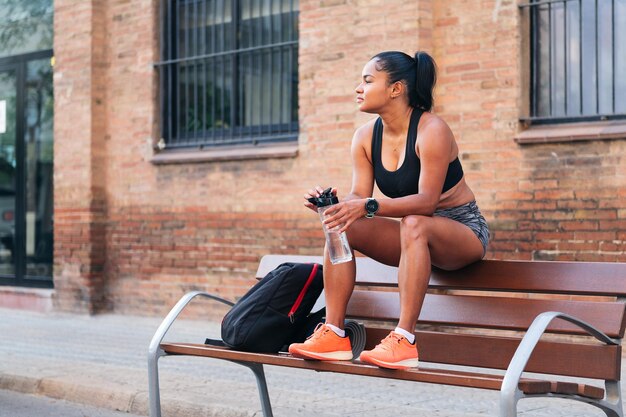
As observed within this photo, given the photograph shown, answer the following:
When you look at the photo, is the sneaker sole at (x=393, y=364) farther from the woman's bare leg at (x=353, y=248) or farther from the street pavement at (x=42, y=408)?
the street pavement at (x=42, y=408)

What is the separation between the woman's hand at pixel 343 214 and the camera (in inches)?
175

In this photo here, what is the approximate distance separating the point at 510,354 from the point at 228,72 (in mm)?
7516

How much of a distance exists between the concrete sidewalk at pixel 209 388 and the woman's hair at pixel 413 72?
1918 mm

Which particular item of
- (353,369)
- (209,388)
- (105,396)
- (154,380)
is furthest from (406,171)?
(105,396)

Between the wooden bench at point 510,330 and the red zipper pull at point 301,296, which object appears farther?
the red zipper pull at point 301,296

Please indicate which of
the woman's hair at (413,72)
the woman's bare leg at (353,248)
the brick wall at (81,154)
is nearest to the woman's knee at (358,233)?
the woman's bare leg at (353,248)

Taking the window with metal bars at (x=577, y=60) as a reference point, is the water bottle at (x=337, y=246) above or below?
below

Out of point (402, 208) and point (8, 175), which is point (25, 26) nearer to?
point (8, 175)

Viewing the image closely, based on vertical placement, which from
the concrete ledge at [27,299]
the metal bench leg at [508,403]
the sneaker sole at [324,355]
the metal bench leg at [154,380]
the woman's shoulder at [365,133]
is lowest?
the concrete ledge at [27,299]

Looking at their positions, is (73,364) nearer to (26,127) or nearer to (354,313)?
(354,313)

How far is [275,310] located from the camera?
16.3 feet

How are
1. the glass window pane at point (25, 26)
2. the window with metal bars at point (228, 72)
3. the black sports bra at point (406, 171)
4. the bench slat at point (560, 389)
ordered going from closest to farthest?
the bench slat at point (560, 389), the black sports bra at point (406, 171), the window with metal bars at point (228, 72), the glass window pane at point (25, 26)

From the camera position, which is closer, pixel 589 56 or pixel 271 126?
pixel 589 56

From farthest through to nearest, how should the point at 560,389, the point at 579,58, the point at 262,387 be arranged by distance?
the point at 579,58, the point at 262,387, the point at 560,389
